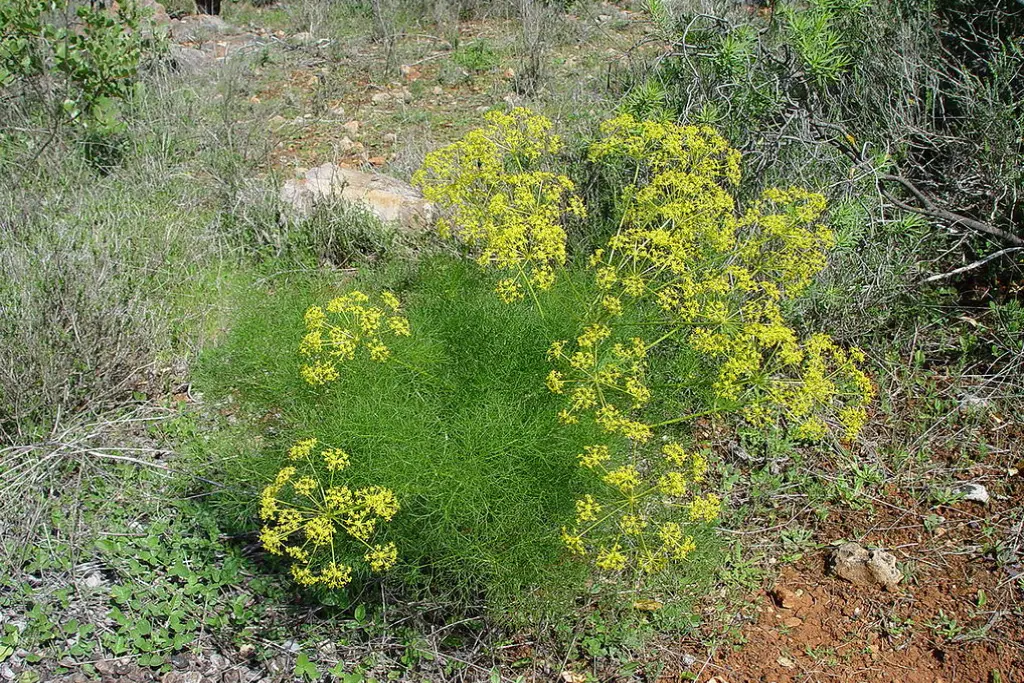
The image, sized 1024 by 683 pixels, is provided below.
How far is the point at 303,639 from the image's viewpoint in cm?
296

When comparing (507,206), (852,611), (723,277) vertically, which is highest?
(507,206)

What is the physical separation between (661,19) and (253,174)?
330 centimetres

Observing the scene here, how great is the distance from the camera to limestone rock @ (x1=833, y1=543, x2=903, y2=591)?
10.4 feet

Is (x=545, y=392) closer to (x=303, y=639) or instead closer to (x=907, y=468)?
(x=303, y=639)

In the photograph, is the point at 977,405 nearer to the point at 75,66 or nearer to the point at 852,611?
the point at 852,611

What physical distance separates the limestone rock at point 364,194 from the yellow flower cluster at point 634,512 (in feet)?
8.77

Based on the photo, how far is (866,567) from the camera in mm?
3195

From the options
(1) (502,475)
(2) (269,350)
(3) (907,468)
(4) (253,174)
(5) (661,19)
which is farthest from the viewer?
(4) (253,174)

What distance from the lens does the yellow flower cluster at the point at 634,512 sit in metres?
2.48

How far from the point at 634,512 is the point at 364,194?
3498 millimetres

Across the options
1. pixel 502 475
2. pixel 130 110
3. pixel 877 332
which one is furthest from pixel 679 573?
pixel 130 110

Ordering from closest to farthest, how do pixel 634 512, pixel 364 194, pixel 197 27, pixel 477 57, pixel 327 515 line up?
pixel 327 515, pixel 634 512, pixel 364 194, pixel 477 57, pixel 197 27

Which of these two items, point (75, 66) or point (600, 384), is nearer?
point (600, 384)

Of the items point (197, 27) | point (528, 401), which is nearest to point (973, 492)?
point (528, 401)
